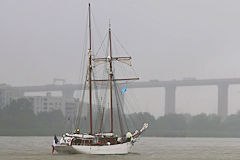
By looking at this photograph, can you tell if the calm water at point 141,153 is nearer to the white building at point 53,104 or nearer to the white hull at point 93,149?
the white hull at point 93,149

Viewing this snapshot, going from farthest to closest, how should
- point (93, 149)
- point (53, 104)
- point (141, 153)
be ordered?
point (53, 104) < point (141, 153) < point (93, 149)

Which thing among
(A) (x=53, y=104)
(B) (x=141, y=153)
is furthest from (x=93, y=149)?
(A) (x=53, y=104)

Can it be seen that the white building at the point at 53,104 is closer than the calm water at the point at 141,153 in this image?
No

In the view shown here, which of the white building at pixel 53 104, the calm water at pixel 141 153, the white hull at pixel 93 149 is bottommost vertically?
the calm water at pixel 141 153

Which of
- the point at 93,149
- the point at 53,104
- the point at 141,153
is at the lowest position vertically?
the point at 141,153

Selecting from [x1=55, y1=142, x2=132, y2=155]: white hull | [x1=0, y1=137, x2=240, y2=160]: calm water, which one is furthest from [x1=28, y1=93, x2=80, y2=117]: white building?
[x1=55, y1=142, x2=132, y2=155]: white hull

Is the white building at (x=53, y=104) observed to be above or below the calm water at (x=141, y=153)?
above

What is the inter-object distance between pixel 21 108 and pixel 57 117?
1092 cm

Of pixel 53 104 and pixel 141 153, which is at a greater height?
pixel 53 104

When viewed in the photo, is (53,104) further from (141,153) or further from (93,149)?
(93,149)

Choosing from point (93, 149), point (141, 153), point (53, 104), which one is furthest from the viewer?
point (53, 104)

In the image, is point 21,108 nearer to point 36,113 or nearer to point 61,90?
point 36,113

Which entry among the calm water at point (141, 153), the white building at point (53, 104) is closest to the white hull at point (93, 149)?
the calm water at point (141, 153)

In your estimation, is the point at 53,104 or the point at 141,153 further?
the point at 53,104
